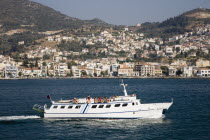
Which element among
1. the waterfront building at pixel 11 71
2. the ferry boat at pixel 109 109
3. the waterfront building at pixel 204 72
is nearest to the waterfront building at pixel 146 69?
the waterfront building at pixel 204 72

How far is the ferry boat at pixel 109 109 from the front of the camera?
36.6m

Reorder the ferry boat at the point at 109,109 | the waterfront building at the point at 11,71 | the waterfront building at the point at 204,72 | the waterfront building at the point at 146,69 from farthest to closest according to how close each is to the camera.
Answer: the waterfront building at the point at 146,69 → the waterfront building at the point at 11,71 → the waterfront building at the point at 204,72 → the ferry boat at the point at 109,109

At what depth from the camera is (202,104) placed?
50.7 m

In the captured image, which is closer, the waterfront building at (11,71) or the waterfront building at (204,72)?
the waterfront building at (204,72)

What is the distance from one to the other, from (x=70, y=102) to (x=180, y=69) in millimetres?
129974

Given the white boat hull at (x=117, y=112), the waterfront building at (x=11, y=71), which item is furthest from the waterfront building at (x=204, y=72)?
the white boat hull at (x=117, y=112)

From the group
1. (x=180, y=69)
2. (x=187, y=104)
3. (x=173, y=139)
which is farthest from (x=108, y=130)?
(x=180, y=69)

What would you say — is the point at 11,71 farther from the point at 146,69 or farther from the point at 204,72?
the point at 204,72

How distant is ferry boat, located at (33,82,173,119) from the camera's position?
120 ft

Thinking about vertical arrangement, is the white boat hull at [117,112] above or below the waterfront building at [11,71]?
below

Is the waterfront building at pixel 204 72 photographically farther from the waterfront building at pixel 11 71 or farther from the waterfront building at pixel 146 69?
the waterfront building at pixel 11 71

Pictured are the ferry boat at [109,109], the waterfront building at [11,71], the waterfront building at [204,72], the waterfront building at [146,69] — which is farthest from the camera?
the waterfront building at [146,69]

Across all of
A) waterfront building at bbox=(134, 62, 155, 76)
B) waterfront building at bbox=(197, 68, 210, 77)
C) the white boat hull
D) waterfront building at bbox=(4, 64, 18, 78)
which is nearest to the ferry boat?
the white boat hull

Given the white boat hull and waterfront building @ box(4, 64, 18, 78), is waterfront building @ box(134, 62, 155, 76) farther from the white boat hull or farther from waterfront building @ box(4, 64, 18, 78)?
the white boat hull
